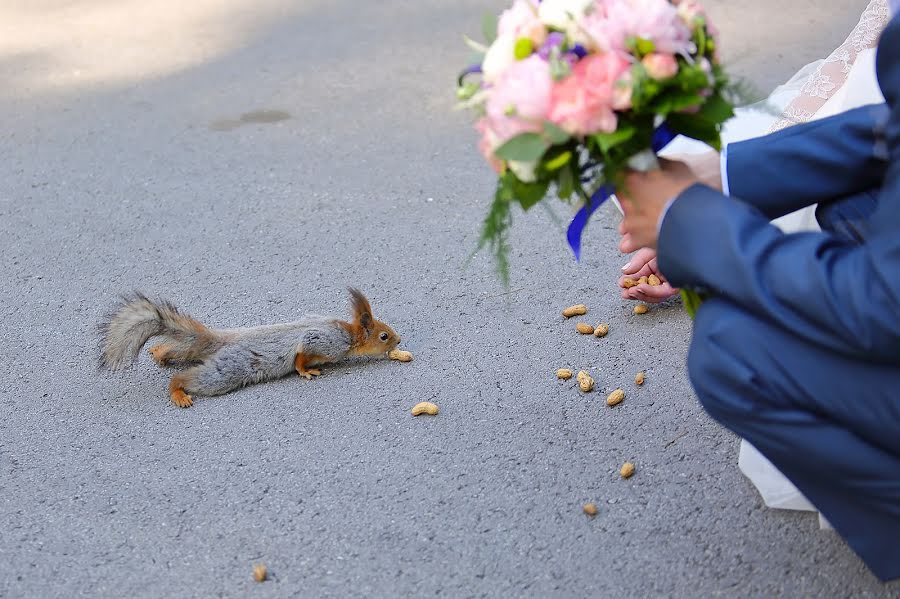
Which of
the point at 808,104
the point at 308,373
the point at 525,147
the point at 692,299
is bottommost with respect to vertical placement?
the point at 308,373

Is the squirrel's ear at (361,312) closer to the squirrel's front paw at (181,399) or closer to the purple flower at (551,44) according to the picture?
the squirrel's front paw at (181,399)

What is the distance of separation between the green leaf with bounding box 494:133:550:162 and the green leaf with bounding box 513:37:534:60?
0.42 feet

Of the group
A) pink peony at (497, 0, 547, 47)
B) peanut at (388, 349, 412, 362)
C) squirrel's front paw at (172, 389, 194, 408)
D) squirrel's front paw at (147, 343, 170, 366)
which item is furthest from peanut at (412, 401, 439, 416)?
pink peony at (497, 0, 547, 47)

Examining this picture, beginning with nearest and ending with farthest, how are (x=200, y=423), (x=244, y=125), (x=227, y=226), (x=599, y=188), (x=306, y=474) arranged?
(x=599, y=188)
(x=306, y=474)
(x=200, y=423)
(x=227, y=226)
(x=244, y=125)

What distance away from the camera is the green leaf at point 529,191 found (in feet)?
5.33

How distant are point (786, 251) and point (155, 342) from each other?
1.86m

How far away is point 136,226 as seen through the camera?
139 inches

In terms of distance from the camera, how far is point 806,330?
149 centimetres

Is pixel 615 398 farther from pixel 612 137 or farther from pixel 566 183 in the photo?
pixel 612 137

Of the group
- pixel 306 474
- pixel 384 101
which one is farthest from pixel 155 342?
pixel 384 101

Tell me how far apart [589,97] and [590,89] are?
0.04ft

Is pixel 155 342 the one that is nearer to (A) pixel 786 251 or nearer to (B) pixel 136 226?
(B) pixel 136 226

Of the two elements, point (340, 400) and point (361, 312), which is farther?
point (361, 312)

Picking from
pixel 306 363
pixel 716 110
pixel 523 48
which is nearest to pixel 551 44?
pixel 523 48
